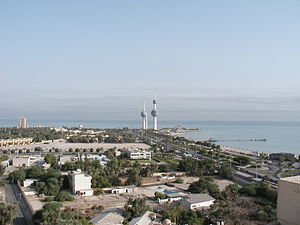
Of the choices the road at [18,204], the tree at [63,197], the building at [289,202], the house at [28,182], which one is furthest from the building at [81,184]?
the building at [289,202]

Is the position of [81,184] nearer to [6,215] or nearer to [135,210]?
[135,210]

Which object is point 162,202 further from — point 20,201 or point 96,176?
point 20,201

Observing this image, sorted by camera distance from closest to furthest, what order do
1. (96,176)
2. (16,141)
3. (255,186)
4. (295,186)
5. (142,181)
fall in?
(295,186), (255,186), (96,176), (142,181), (16,141)

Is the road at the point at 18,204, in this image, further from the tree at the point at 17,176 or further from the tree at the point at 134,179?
the tree at the point at 134,179

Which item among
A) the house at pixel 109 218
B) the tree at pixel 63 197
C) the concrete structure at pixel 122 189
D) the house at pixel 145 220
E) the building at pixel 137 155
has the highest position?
the house at pixel 145 220

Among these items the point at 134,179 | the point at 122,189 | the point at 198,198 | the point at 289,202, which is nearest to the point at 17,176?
the point at 122,189

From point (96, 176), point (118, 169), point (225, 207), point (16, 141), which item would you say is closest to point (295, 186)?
point (225, 207)

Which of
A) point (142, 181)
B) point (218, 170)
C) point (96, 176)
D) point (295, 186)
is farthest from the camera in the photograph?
point (218, 170)
